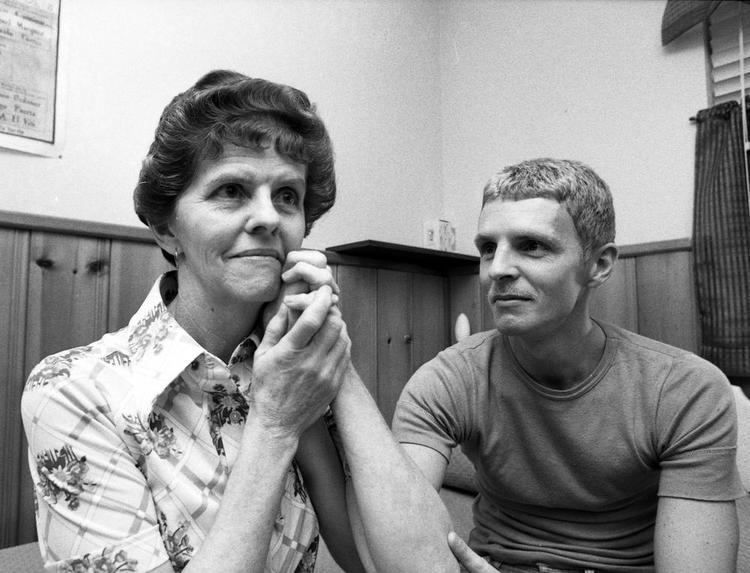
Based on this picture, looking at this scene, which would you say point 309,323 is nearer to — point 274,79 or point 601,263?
point 601,263

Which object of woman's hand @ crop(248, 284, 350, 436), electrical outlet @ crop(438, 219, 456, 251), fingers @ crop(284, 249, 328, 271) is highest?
electrical outlet @ crop(438, 219, 456, 251)

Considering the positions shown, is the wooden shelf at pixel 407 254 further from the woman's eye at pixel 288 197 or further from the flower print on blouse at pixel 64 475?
the flower print on blouse at pixel 64 475

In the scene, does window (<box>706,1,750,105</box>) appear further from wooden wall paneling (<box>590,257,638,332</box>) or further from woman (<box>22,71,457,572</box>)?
woman (<box>22,71,457,572</box>)

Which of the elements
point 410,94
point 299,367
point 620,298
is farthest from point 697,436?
point 410,94

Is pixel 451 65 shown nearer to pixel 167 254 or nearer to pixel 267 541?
pixel 167 254

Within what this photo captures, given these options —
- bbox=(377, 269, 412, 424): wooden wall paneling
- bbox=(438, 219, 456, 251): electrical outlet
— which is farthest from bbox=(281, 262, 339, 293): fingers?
bbox=(438, 219, 456, 251): electrical outlet

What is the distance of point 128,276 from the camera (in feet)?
5.84

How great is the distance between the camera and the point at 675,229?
91.2 inches

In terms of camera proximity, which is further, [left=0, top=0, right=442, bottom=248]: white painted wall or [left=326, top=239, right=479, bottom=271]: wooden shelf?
[left=326, top=239, right=479, bottom=271]: wooden shelf

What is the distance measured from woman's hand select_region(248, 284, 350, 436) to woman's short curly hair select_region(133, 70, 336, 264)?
0.79 feet

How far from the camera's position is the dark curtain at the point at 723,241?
6.70 feet

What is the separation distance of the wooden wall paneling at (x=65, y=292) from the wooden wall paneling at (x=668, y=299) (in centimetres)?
191

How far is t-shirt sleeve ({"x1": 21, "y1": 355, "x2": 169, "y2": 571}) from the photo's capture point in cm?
70

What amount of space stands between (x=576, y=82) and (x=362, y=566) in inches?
91.0
